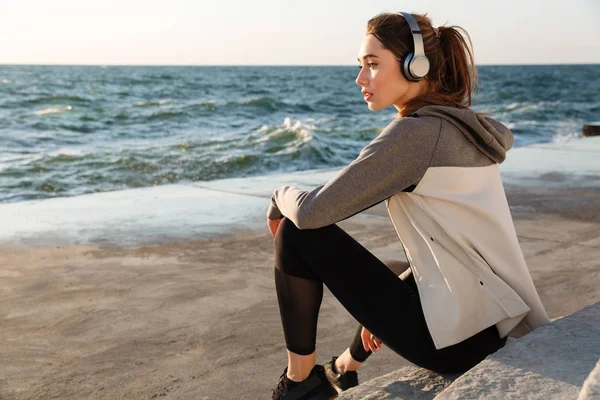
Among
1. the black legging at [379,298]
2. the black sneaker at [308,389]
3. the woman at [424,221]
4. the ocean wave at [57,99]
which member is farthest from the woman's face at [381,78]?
the ocean wave at [57,99]

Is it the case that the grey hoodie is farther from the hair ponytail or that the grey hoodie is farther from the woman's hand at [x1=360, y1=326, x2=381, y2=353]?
the woman's hand at [x1=360, y1=326, x2=381, y2=353]

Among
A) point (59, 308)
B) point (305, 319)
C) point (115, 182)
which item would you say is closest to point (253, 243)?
point (59, 308)

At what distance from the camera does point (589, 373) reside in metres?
1.88

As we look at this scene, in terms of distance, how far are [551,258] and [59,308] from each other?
2.88 m

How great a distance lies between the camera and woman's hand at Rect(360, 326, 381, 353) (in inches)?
96.5

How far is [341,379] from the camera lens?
254 centimetres

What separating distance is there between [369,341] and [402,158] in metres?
0.67

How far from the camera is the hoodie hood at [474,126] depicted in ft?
7.10

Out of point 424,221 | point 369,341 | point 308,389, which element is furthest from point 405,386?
point 424,221

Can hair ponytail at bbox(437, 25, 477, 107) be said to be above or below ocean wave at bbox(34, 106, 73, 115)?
above

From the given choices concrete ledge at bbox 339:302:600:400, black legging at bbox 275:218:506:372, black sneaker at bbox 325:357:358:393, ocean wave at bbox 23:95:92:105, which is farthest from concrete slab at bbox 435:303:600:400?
ocean wave at bbox 23:95:92:105

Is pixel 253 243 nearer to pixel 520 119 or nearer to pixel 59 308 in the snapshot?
pixel 59 308

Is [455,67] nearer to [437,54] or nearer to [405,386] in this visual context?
[437,54]

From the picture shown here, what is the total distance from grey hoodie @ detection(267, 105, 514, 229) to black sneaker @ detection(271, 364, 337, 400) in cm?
55
